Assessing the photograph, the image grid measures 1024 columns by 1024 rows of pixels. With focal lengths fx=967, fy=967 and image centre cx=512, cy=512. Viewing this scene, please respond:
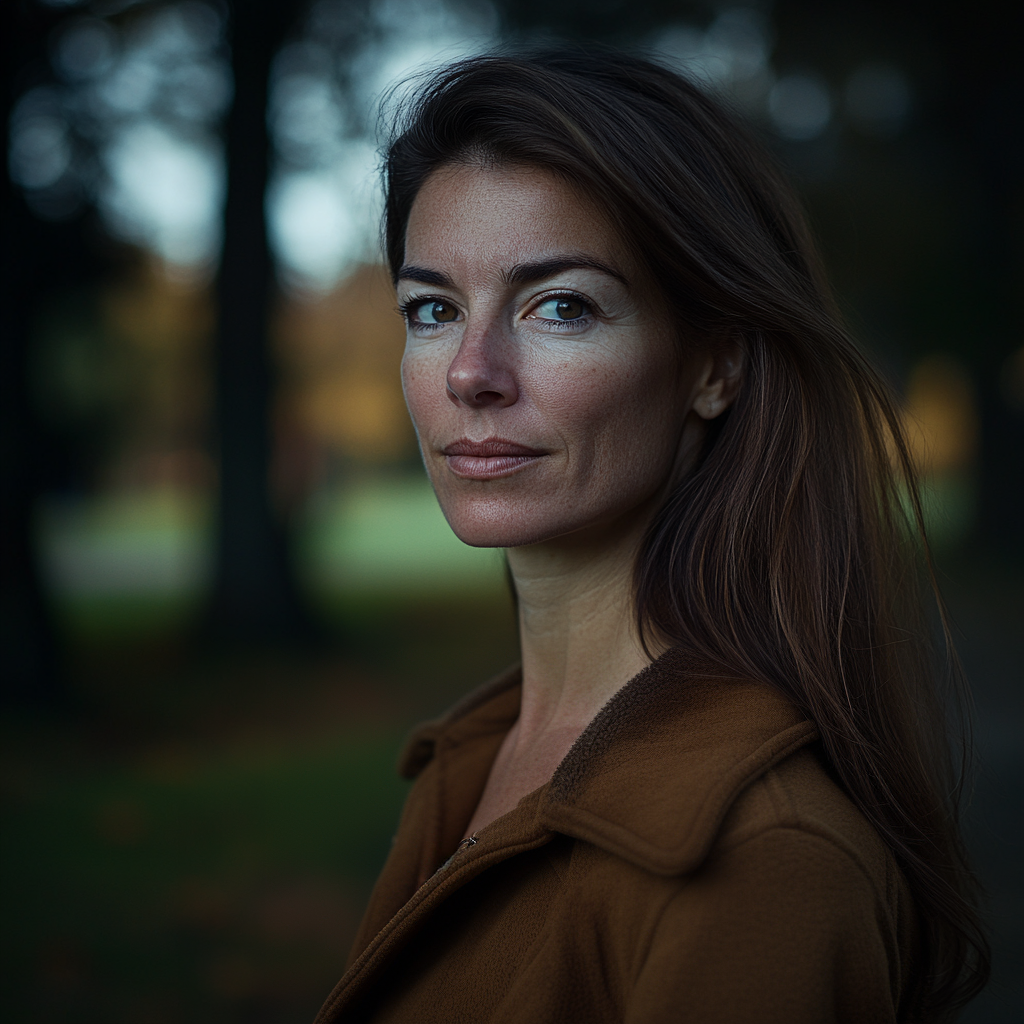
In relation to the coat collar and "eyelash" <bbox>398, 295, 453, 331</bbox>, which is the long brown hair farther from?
"eyelash" <bbox>398, 295, 453, 331</bbox>

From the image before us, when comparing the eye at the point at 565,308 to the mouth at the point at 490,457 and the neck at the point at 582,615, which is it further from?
the neck at the point at 582,615

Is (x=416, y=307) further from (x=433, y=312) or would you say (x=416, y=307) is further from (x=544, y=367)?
(x=544, y=367)

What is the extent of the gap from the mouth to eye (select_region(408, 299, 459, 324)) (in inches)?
12.3

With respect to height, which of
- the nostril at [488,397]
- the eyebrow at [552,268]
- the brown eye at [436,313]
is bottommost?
the nostril at [488,397]

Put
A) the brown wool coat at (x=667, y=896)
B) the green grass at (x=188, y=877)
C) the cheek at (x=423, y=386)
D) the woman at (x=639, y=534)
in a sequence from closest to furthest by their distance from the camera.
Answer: the brown wool coat at (x=667, y=896), the woman at (x=639, y=534), the cheek at (x=423, y=386), the green grass at (x=188, y=877)

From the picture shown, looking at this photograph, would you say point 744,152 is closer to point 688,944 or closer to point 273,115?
point 688,944

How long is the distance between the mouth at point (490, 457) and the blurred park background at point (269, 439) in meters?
1.05

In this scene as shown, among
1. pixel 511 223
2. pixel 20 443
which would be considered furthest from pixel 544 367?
pixel 20 443

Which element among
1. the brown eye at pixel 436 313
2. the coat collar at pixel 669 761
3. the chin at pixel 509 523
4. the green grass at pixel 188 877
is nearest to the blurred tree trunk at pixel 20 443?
the green grass at pixel 188 877

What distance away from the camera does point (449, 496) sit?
2082 mm

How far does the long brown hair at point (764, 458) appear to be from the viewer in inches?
73.2

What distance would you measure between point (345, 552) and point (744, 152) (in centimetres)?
2300

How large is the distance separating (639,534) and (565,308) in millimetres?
518

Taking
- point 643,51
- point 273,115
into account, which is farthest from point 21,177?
point 643,51
